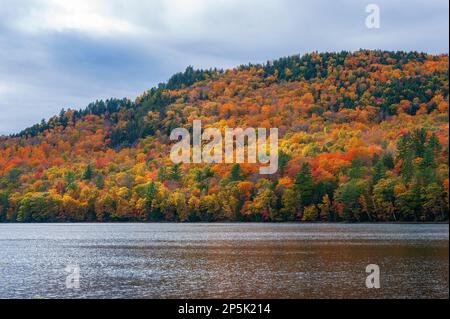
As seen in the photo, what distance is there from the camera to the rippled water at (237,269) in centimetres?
4553

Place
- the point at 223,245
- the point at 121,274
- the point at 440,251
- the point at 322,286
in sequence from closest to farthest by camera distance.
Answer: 1. the point at 322,286
2. the point at 121,274
3. the point at 440,251
4. the point at 223,245

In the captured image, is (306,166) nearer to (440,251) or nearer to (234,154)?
(234,154)

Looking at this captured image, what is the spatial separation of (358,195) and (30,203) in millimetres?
100794

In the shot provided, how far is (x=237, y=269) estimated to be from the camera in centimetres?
5775

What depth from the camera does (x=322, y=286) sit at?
46.9 metres

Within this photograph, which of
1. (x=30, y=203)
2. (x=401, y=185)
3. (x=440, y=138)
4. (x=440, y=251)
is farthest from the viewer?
(x=30, y=203)

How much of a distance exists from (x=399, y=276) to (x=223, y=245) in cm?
3731

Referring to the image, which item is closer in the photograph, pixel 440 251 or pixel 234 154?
pixel 440 251

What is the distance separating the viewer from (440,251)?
2625 inches

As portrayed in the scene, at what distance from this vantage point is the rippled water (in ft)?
149
